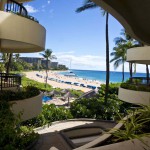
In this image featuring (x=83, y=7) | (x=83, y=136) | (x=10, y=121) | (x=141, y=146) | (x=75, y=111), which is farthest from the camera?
(x=83, y=7)

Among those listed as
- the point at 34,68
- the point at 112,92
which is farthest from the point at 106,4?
the point at 34,68

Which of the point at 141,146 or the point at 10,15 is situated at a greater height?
the point at 10,15

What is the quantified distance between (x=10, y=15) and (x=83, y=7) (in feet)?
62.7

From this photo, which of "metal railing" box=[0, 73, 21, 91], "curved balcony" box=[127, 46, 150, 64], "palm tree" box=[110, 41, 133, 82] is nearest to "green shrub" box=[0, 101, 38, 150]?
"metal railing" box=[0, 73, 21, 91]

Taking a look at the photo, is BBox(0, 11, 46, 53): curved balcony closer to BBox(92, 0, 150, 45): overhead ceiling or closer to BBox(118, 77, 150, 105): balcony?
BBox(92, 0, 150, 45): overhead ceiling

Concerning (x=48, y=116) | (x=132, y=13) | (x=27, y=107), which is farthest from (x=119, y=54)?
(x=27, y=107)

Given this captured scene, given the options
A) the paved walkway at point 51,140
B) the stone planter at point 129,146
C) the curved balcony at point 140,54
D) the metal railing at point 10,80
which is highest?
the curved balcony at point 140,54

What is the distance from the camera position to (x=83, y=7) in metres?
28.1

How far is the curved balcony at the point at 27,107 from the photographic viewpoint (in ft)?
35.1

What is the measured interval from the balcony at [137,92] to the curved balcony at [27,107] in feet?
29.0

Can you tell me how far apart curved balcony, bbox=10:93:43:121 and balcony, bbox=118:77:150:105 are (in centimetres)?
884

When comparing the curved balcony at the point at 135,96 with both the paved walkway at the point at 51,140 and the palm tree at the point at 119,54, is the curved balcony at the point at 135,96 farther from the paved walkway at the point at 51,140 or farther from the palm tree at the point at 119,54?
the palm tree at the point at 119,54

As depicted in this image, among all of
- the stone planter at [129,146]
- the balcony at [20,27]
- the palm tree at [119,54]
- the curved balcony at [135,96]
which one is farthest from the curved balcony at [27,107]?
the palm tree at [119,54]

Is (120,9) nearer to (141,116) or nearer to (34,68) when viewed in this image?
(141,116)
